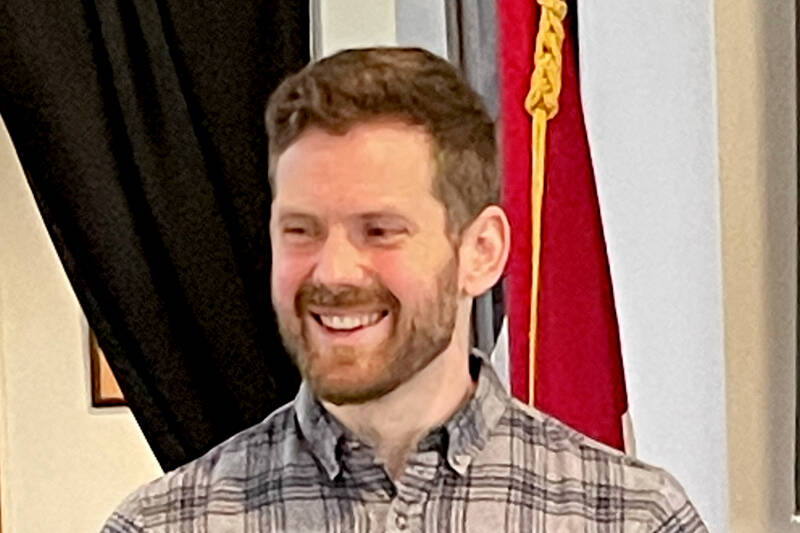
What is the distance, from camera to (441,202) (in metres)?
1.12

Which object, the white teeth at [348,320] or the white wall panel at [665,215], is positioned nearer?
the white teeth at [348,320]

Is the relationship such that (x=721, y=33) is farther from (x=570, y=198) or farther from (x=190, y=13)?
(x=190, y=13)

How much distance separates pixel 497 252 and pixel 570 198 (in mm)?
471

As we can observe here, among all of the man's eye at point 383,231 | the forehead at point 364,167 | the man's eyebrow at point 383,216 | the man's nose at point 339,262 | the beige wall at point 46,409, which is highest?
the forehead at point 364,167

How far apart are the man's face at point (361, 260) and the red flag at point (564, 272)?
495 millimetres

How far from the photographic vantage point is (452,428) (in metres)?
1.16

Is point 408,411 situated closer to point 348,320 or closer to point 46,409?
point 348,320

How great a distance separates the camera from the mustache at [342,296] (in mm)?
1084

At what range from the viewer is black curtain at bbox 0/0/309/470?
189 centimetres

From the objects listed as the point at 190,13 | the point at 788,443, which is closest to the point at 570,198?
the point at 788,443

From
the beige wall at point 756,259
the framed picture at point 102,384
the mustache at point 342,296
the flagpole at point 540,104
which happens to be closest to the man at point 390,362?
the mustache at point 342,296

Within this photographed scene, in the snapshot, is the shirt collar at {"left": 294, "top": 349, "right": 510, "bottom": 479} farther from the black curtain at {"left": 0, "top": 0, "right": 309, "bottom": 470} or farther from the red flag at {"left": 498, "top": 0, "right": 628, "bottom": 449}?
the black curtain at {"left": 0, "top": 0, "right": 309, "bottom": 470}

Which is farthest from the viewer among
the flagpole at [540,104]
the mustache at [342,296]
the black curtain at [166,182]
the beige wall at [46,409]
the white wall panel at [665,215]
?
the beige wall at [46,409]

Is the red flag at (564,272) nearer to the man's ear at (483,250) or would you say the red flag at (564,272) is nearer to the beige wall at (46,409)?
the man's ear at (483,250)
